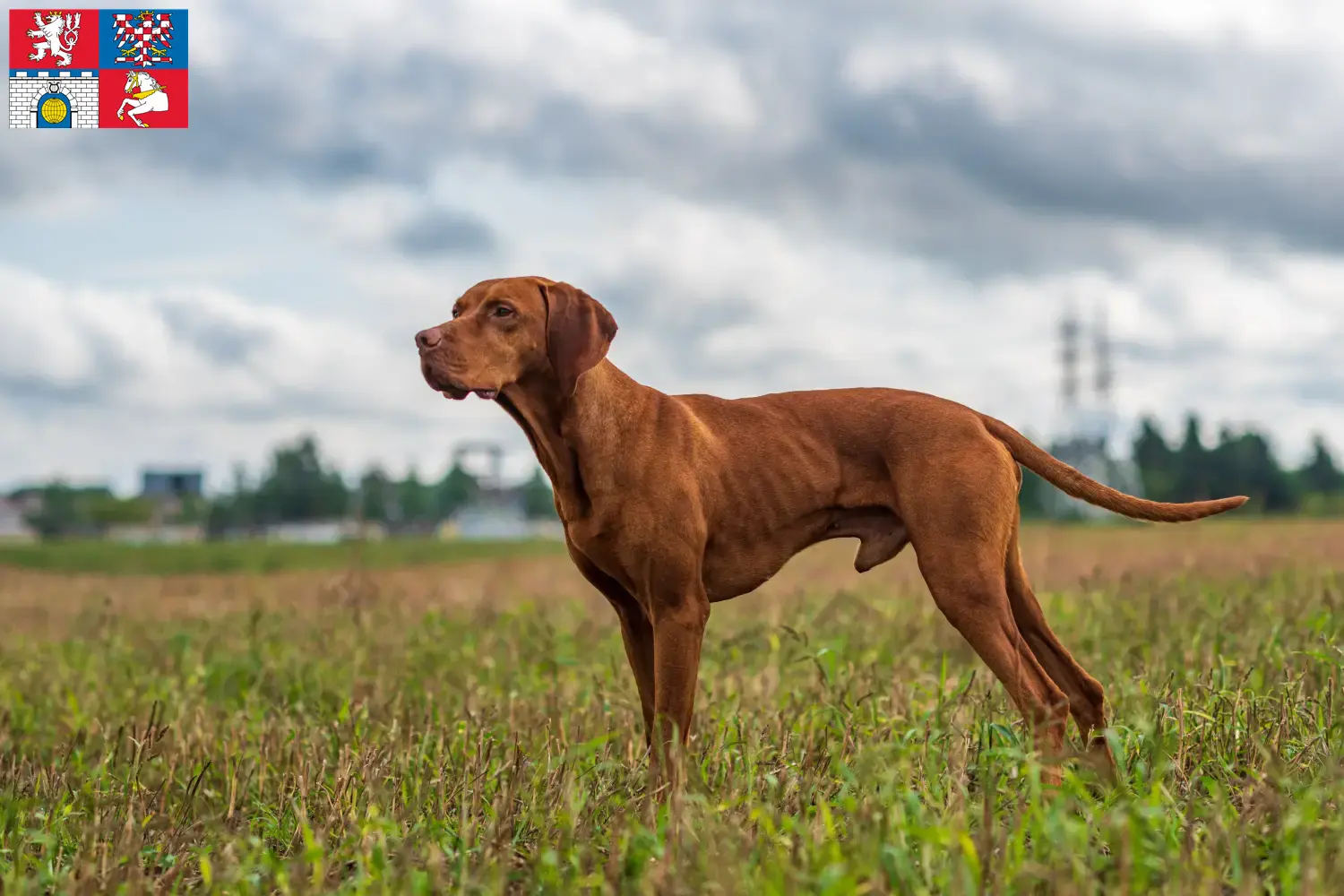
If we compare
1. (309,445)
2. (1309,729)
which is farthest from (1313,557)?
(309,445)

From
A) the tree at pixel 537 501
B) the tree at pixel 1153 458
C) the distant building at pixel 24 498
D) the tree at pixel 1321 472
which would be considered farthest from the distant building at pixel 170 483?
the tree at pixel 1321 472

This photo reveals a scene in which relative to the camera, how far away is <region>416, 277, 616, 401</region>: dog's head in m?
4.69

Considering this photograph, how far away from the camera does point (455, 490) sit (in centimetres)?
11275

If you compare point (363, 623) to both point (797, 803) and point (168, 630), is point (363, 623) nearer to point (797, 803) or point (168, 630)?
point (168, 630)

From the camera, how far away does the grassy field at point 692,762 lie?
358 centimetres

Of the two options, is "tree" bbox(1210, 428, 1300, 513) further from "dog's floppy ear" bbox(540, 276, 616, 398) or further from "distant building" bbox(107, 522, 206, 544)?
"dog's floppy ear" bbox(540, 276, 616, 398)

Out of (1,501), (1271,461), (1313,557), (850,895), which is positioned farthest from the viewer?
(1,501)

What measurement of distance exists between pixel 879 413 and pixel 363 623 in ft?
23.4

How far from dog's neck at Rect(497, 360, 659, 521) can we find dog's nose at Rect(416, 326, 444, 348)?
42 centimetres

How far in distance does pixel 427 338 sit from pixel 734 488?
1.51 meters

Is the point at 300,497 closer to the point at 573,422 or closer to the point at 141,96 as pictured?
the point at 141,96

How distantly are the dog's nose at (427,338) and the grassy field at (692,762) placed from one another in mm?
1773

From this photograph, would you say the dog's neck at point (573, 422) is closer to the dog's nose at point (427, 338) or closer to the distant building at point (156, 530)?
the dog's nose at point (427, 338)

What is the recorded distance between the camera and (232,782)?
536 cm
